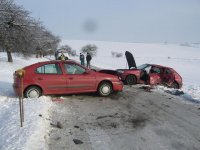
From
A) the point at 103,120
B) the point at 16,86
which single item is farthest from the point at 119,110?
the point at 16,86

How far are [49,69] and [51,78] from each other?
0.42 m

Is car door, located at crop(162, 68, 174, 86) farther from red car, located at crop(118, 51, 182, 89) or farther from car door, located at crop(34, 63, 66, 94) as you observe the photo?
car door, located at crop(34, 63, 66, 94)

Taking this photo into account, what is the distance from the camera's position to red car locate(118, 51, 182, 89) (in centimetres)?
1603

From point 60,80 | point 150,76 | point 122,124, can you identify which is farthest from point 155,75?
point 122,124

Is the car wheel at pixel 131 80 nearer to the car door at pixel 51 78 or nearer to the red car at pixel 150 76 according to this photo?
the red car at pixel 150 76

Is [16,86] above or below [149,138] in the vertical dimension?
above

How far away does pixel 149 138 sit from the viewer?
22.4 feet

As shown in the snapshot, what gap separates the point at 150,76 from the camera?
631 inches

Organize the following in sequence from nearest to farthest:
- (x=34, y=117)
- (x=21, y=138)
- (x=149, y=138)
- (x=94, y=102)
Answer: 1. (x=21, y=138)
2. (x=149, y=138)
3. (x=34, y=117)
4. (x=94, y=102)

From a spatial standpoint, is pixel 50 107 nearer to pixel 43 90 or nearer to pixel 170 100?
pixel 43 90

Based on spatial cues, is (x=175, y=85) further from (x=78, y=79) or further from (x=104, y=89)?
(x=78, y=79)

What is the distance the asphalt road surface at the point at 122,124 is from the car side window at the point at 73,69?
3.29 feet

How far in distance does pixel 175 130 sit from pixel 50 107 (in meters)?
4.25

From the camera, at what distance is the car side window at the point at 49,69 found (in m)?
11.4
